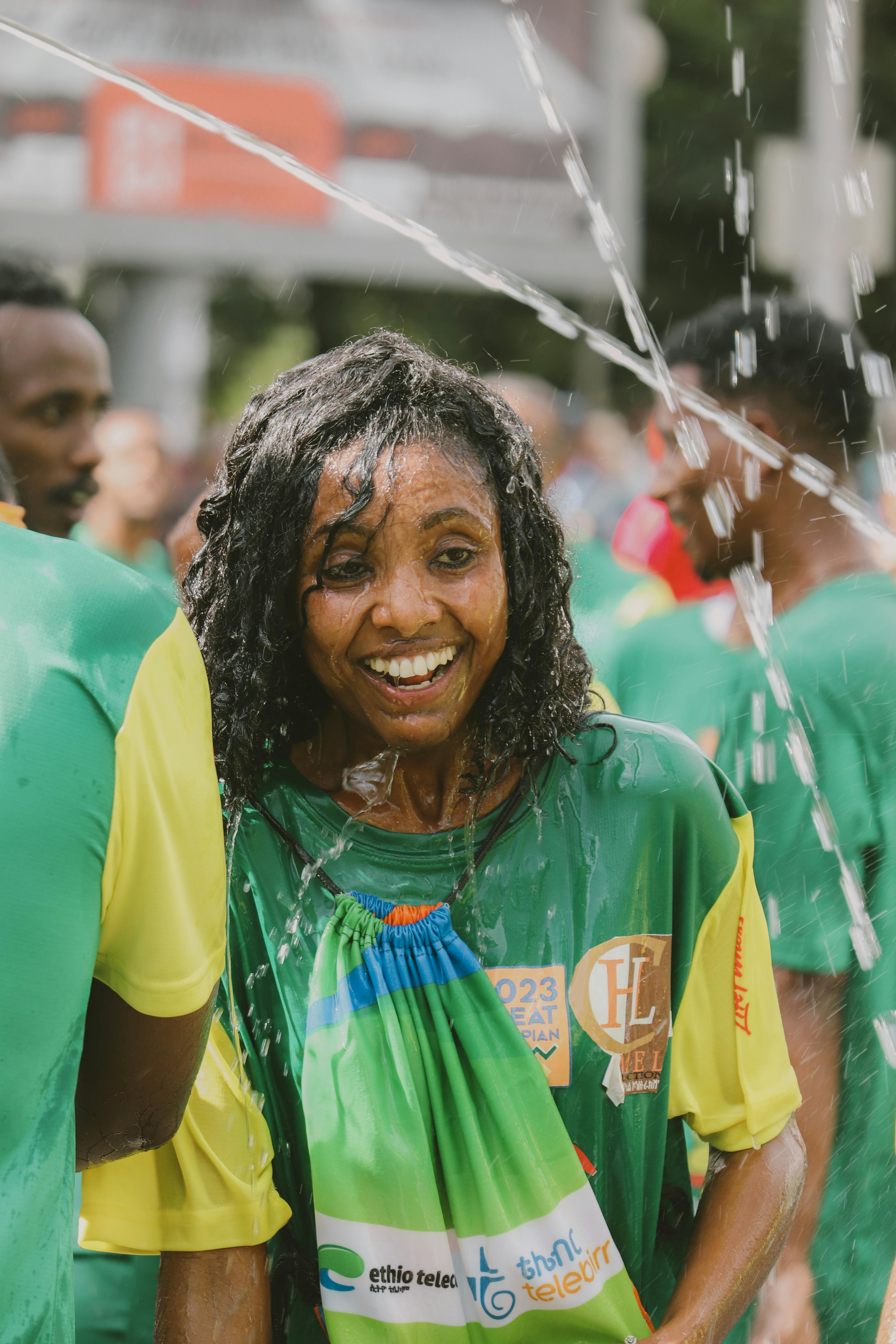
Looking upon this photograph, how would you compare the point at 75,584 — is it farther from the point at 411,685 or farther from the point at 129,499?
the point at 129,499

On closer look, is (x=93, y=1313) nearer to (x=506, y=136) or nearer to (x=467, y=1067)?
(x=467, y=1067)

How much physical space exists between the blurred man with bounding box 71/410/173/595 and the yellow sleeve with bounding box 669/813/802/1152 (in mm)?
4439

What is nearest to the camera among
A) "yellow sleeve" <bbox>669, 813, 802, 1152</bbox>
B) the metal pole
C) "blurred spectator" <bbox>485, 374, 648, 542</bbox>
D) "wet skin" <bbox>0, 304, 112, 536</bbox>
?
"yellow sleeve" <bbox>669, 813, 802, 1152</bbox>

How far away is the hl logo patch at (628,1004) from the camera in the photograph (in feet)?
6.59

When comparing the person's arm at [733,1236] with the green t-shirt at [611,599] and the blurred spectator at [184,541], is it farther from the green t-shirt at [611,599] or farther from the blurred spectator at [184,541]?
the green t-shirt at [611,599]

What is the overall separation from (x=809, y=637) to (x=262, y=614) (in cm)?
149

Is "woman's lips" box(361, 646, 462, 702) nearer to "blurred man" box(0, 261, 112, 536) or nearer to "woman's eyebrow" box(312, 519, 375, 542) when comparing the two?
"woman's eyebrow" box(312, 519, 375, 542)

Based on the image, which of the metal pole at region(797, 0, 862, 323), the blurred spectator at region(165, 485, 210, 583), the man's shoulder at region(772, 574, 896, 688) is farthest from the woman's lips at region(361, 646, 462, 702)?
the metal pole at region(797, 0, 862, 323)

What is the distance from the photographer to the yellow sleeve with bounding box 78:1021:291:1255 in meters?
1.92

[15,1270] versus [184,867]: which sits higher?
[184,867]

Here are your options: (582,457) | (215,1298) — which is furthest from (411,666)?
(582,457)

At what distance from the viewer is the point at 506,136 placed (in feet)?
39.7

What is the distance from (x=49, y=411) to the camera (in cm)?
396

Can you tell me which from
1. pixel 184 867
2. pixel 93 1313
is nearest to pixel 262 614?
pixel 184 867
